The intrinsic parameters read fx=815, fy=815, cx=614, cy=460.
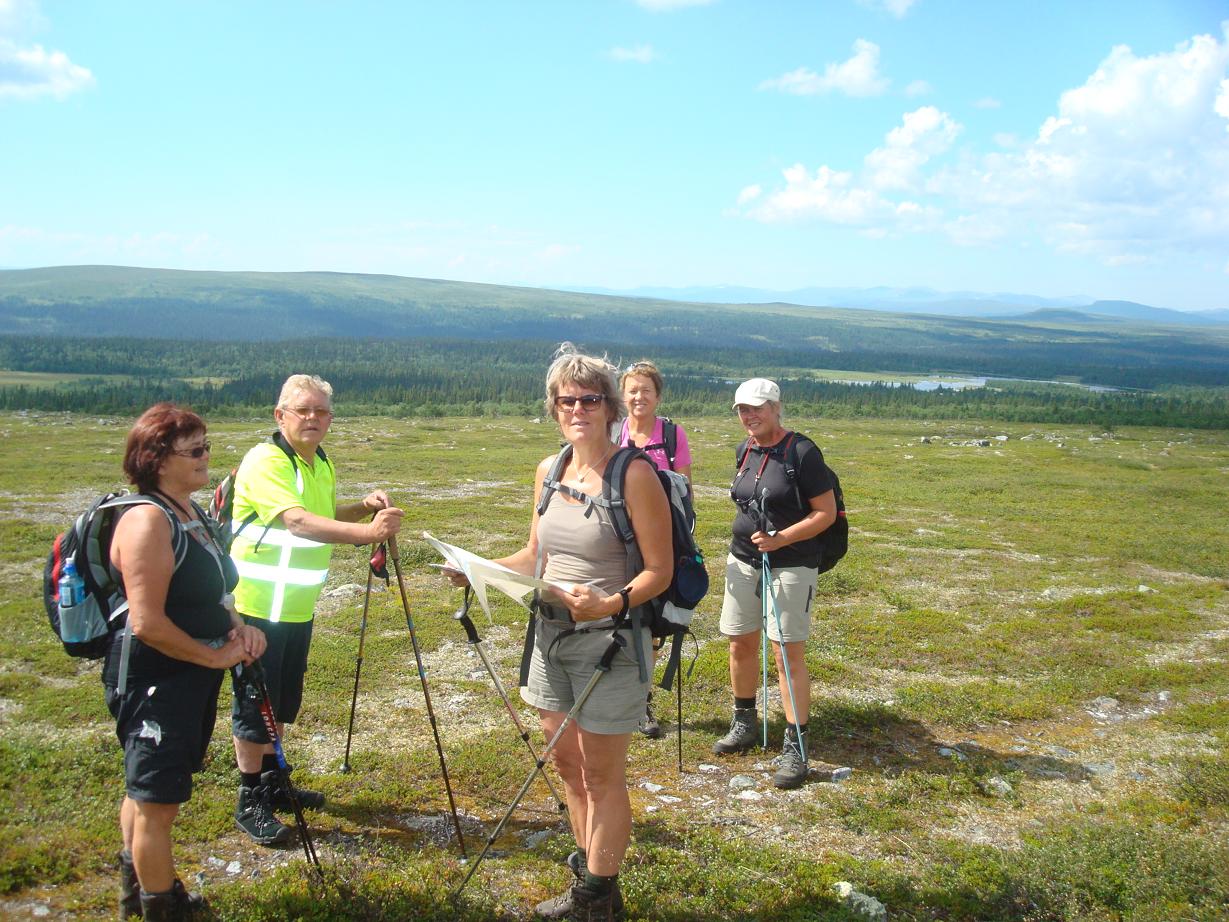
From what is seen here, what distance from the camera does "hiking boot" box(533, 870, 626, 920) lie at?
431cm

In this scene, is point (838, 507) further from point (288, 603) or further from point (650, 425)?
point (288, 603)

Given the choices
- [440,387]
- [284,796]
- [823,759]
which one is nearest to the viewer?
[284,796]

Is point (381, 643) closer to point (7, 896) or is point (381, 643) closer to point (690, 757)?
point (690, 757)

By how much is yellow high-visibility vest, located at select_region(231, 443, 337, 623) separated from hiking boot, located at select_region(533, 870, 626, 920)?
7.69 feet

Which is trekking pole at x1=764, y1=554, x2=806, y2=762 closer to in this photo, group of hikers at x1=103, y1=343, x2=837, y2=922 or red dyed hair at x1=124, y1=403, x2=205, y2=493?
group of hikers at x1=103, y1=343, x2=837, y2=922

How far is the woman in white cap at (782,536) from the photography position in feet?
20.9

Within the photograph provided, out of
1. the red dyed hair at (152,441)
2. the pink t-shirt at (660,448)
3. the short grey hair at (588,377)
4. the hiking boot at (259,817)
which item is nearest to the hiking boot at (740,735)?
the pink t-shirt at (660,448)

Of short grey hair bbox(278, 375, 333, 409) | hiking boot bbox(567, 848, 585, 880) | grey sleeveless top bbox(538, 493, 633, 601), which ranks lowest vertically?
hiking boot bbox(567, 848, 585, 880)

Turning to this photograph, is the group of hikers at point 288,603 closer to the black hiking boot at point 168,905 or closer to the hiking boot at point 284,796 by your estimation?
the black hiking boot at point 168,905

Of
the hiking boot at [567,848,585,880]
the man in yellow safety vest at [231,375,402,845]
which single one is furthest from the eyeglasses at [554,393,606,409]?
the hiking boot at [567,848,585,880]

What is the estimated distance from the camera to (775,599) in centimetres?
650

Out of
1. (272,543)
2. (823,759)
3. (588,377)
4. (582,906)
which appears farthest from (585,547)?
(823,759)

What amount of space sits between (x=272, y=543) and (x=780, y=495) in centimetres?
369

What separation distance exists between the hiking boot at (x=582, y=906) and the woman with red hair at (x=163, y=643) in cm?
191
